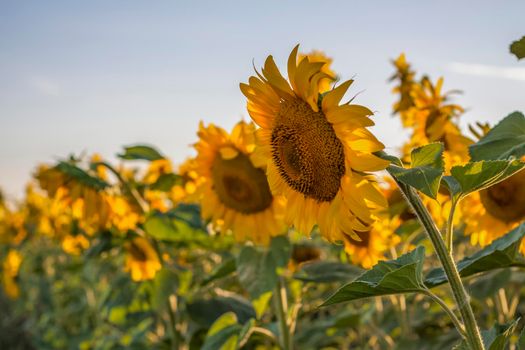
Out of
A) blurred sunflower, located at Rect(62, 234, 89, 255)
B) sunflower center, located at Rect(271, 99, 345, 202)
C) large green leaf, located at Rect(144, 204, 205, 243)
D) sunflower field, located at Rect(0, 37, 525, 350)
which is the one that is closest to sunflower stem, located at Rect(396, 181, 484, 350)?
sunflower field, located at Rect(0, 37, 525, 350)

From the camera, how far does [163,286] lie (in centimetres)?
251

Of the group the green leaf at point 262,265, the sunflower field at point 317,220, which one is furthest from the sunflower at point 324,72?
the green leaf at point 262,265

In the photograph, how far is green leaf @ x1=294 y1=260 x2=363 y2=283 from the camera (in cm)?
192

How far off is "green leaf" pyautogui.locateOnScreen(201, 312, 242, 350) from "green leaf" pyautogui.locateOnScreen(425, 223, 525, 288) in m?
0.83

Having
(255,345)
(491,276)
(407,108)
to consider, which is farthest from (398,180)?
(255,345)

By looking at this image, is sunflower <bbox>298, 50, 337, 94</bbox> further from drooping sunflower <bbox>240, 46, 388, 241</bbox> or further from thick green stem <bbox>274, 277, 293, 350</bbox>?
thick green stem <bbox>274, 277, 293, 350</bbox>

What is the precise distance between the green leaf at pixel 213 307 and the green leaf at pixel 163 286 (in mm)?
102

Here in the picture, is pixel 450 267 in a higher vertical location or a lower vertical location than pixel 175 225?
lower

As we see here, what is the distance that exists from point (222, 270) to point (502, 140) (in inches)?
44.1

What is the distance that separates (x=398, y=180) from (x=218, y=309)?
5.13ft

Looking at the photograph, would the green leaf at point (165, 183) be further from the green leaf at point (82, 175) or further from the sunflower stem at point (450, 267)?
the sunflower stem at point (450, 267)

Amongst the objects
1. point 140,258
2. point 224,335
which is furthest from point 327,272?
Result: point 140,258

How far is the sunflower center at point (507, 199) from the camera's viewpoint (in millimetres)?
1729

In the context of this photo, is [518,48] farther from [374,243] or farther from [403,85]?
[403,85]
